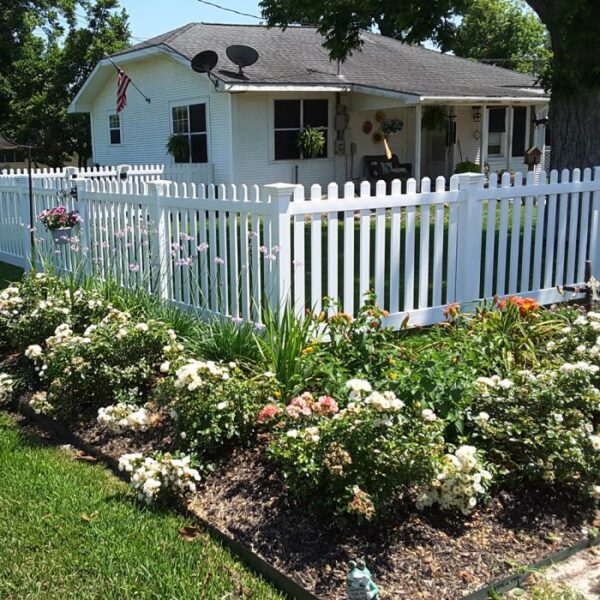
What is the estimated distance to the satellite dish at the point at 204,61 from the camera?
53.8ft

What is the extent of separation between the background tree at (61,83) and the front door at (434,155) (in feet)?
43.1

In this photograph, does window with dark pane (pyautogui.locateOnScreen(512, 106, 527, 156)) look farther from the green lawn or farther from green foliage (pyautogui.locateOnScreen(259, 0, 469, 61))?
the green lawn

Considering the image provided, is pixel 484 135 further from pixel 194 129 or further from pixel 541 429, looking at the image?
pixel 541 429

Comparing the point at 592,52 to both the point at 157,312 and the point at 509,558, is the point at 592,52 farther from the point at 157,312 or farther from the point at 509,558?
the point at 509,558

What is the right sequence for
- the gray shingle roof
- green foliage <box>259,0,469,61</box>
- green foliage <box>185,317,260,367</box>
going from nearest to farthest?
1. green foliage <box>185,317,260,367</box>
2. green foliage <box>259,0,469,61</box>
3. the gray shingle roof

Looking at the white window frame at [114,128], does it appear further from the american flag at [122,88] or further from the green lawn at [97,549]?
the green lawn at [97,549]

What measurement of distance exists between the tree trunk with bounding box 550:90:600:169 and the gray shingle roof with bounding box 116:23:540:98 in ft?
31.6

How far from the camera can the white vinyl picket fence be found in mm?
5328

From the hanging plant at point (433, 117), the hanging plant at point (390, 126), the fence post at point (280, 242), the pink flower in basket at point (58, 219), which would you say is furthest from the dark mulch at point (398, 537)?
the hanging plant at point (433, 117)

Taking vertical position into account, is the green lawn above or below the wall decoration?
below

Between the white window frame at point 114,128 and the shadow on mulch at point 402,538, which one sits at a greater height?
the white window frame at point 114,128

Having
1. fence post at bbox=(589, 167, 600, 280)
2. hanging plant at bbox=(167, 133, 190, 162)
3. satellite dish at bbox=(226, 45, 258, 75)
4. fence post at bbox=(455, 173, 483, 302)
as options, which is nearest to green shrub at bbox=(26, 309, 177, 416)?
fence post at bbox=(455, 173, 483, 302)

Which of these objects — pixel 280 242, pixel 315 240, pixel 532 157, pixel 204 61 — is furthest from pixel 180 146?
pixel 280 242


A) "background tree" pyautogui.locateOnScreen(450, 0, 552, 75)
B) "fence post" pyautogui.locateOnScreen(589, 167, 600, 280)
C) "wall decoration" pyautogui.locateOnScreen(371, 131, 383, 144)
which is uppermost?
"background tree" pyautogui.locateOnScreen(450, 0, 552, 75)
